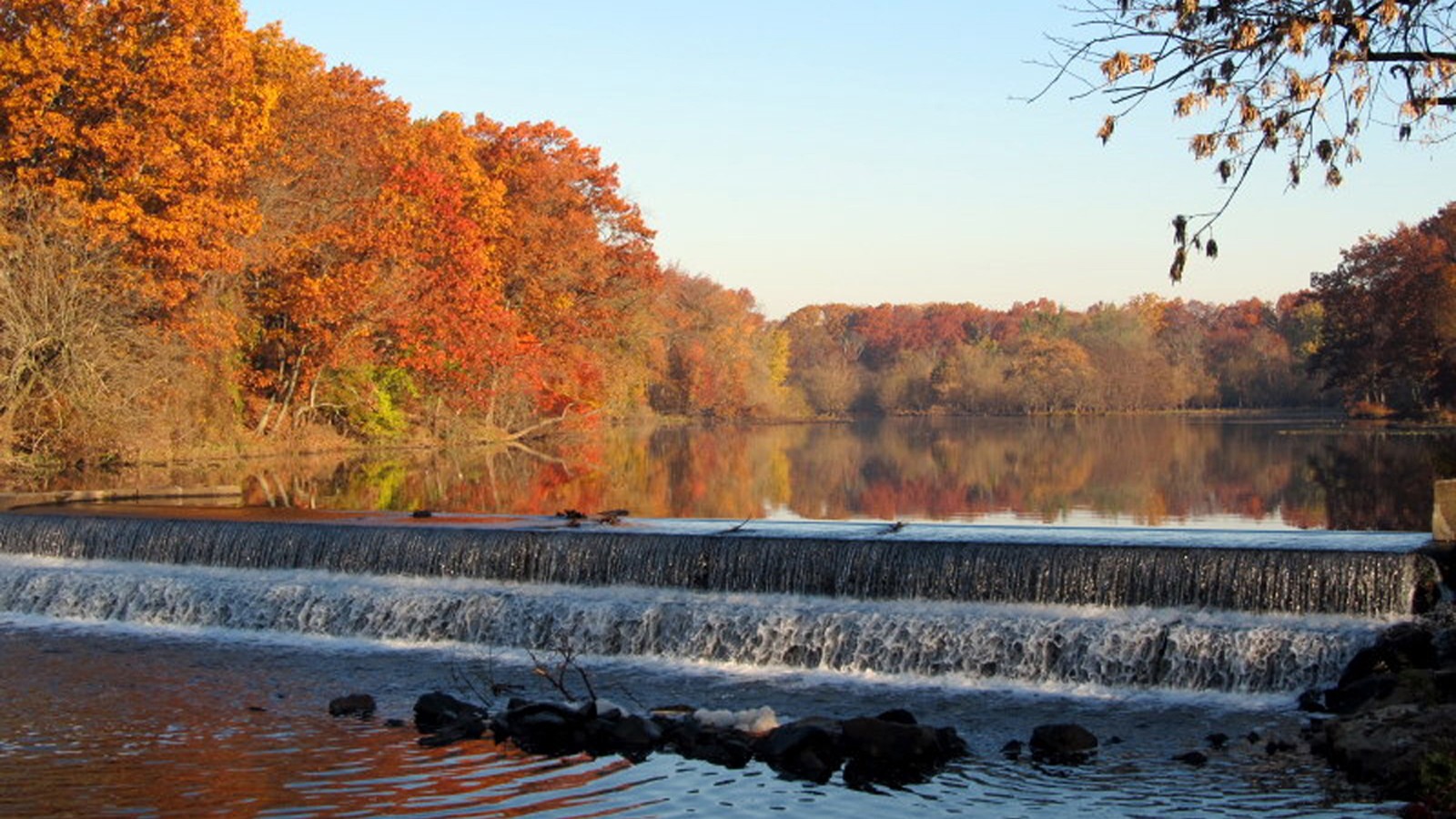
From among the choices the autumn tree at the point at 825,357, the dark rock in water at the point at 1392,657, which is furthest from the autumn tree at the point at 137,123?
the autumn tree at the point at 825,357

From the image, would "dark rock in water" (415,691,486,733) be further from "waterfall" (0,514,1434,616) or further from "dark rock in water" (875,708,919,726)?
"waterfall" (0,514,1434,616)

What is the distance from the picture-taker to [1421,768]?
824 centimetres

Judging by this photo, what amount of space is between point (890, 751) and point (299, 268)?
28947mm

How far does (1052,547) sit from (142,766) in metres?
8.11

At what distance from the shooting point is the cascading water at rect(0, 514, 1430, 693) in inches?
490

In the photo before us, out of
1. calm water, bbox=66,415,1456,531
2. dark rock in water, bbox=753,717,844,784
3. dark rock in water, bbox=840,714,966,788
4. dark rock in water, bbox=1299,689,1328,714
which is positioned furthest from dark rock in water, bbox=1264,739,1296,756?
calm water, bbox=66,415,1456,531

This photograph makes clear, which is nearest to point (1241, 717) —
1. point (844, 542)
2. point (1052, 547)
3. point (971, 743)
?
point (971, 743)

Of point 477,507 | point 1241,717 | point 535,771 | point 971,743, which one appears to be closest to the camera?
point 535,771

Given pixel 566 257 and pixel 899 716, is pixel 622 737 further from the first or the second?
pixel 566 257

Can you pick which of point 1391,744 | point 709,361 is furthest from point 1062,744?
point 709,361

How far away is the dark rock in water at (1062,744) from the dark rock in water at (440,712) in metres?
3.80

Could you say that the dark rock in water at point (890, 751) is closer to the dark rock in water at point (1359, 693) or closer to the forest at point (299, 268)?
the dark rock in water at point (1359, 693)

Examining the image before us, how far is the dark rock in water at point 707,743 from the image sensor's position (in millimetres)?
9609

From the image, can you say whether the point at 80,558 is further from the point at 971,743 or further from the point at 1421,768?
the point at 1421,768
